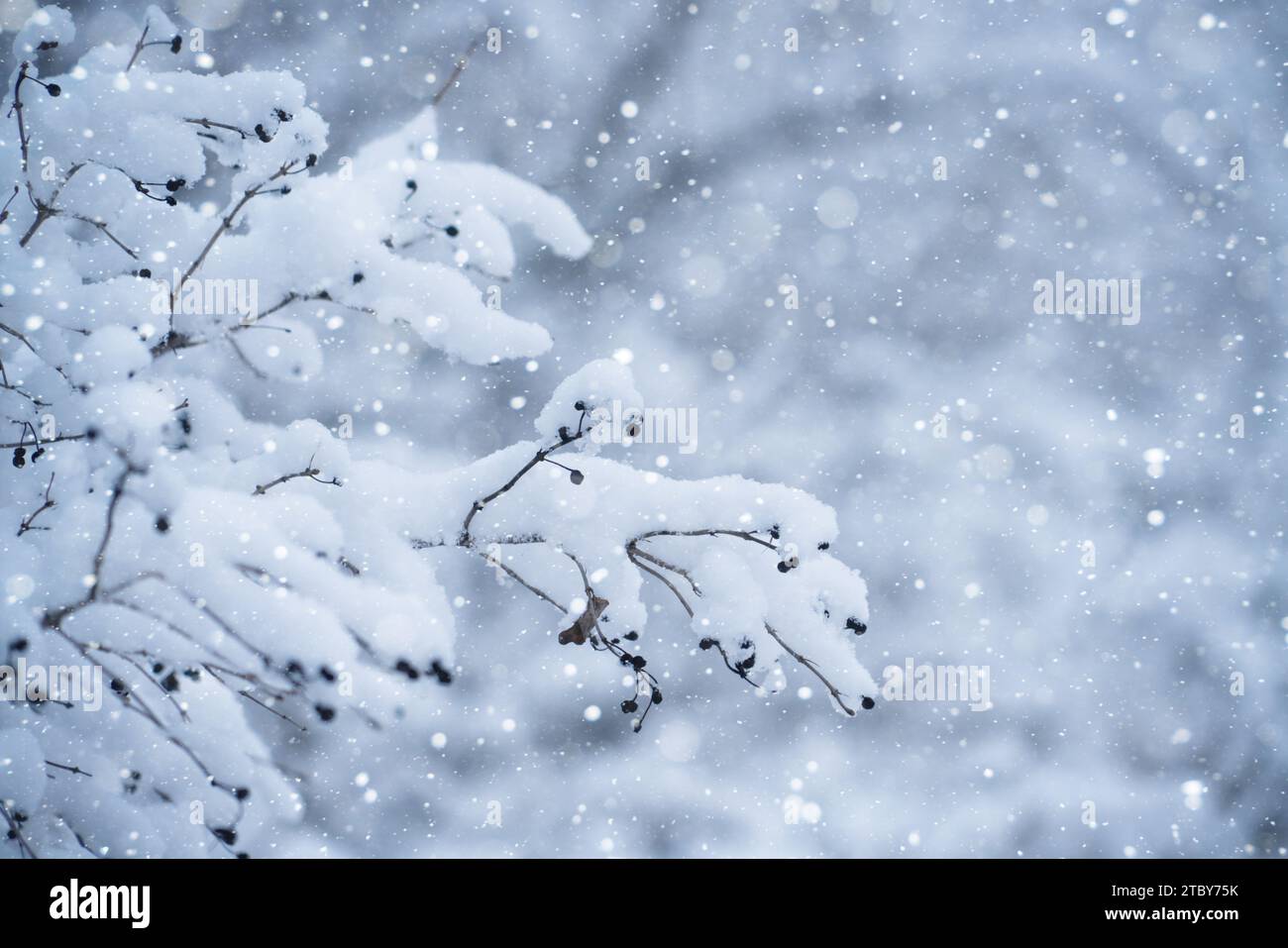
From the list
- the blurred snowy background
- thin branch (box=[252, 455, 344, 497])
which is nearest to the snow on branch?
thin branch (box=[252, 455, 344, 497])

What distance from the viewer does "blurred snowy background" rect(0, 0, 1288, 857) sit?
3.91m

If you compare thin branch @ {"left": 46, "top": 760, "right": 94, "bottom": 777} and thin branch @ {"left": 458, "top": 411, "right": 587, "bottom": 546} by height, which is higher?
thin branch @ {"left": 458, "top": 411, "right": 587, "bottom": 546}

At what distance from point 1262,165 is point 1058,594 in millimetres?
3070

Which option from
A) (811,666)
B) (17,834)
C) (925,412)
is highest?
(925,412)

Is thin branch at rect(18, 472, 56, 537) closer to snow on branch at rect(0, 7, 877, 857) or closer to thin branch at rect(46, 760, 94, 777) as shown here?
snow on branch at rect(0, 7, 877, 857)

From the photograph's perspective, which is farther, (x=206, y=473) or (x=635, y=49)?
(x=635, y=49)

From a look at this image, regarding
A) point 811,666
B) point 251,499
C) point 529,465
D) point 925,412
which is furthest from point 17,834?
point 925,412

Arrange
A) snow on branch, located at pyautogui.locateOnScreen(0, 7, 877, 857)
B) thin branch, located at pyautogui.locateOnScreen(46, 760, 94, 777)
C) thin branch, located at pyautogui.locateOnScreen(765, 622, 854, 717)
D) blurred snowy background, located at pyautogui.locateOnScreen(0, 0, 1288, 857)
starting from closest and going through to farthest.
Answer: snow on branch, located at pyautogui.locateOnScreen(0, 7, 877, 857)
thin branch, located at pyautogui.locateOnScreen(46, 760, 94, 777)
thin branch, located at pyautogui.locateOnScreen(765, 622, 854, 717)
blurred snowy background, located at pyautogui.locateOnScreen(0, 0, 1288, 857)

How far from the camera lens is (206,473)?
1.15 m

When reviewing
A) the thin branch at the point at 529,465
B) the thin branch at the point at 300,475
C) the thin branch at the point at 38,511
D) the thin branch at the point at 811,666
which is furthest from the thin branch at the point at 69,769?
the thin branch at the point at 811,666

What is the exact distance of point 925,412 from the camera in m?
4.29

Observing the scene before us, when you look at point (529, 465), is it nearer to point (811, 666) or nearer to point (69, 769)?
point (811, 666)
